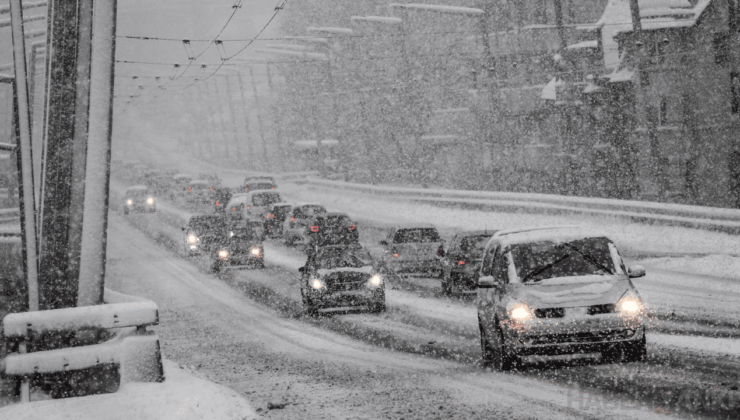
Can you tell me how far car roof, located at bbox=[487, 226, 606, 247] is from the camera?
38.4 ft

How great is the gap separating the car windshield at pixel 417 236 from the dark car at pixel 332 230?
7.69 metres

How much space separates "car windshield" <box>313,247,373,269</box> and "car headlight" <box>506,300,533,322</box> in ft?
27.4

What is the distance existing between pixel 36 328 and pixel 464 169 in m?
60.5

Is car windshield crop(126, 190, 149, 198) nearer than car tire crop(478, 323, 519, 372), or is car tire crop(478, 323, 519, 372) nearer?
car tire crop(478, 323, 519, 372)

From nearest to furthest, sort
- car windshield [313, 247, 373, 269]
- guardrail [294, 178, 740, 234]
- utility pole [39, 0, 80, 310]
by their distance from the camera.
Result: utility pole [39, 0, 80, 310] → car windshield [313, 247, 373, 269] → guardrail [294, 178, 740, 234]

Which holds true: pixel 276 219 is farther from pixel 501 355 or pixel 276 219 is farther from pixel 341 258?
pixel 501 355

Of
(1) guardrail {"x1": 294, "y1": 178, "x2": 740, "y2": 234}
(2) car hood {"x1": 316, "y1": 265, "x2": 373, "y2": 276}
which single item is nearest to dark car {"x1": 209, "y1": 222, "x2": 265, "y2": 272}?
(2) car hood {"x1": 316, "y1": 265, "x2": 373, "y2": 276}

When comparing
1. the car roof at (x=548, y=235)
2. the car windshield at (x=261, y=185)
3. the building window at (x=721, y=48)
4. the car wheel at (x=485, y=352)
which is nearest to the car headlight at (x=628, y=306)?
the car roof at (x=548, y=235)

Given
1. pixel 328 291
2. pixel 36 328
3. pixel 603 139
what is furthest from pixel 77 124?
pixel 603 139

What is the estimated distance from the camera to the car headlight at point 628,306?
1048 cm

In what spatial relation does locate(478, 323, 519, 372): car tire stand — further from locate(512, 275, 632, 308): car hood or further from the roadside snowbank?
the roadside snowbank

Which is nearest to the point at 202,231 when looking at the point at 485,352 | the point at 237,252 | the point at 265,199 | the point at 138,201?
the point at 237,252

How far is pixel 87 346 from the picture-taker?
6.98m

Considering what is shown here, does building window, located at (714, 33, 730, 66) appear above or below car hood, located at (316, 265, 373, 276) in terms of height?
above
